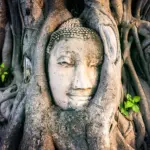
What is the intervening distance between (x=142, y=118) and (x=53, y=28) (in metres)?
0.82

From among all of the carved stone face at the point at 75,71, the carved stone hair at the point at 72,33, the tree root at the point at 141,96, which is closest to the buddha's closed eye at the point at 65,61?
the carved stone face at the point at 75,71

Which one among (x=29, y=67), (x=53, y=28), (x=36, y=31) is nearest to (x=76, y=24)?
(x=53, y=28)

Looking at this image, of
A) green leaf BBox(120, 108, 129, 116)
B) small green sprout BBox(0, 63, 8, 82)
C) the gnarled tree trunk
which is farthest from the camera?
small green sprout BBox(0, 63, 8, 82)

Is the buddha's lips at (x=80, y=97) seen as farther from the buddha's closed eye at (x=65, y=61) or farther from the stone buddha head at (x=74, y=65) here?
the buddha's closed eye at (x=65, y=61)

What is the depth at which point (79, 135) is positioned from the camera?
174 centimetres

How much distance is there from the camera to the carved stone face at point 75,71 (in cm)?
177

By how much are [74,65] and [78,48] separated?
0.10m

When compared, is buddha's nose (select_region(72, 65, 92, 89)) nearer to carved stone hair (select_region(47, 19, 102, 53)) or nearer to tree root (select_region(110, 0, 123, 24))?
carved stone hair (select_region(47, 19, 102, 53))

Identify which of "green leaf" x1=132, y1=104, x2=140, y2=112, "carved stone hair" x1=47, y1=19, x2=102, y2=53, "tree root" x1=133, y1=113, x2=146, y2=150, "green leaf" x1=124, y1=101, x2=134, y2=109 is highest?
"carved stone hair" x1=47, y1=19, x2=102, y2=53

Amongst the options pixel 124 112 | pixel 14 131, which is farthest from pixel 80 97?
pixel 14 131

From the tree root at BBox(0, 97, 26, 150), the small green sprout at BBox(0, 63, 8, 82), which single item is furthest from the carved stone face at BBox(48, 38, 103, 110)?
the small green sprout at BBox(0, 63, 8, 82)

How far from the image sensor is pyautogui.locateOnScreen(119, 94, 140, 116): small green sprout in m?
1.97

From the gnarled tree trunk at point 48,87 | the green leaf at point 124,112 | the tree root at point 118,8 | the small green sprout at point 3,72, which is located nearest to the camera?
the gnarled tree trunk at point 48,87

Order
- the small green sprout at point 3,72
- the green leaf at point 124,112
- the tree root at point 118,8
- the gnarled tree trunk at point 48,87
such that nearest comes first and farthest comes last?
the gnarled tree trunk at point 48,87, the green leaf at point 124,112, the tree root at point 118,8, the small green sprout at point 3,72
